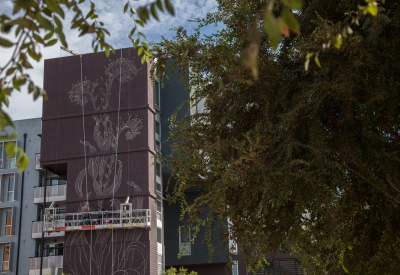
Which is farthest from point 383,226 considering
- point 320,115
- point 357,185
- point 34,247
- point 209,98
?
point 34,247

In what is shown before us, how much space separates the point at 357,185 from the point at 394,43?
2609 mm

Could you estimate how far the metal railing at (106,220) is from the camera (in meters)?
33.8

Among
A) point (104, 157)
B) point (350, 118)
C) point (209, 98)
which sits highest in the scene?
point (104, 157)

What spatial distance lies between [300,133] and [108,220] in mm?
25297

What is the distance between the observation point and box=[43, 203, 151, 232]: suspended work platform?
1331 inches

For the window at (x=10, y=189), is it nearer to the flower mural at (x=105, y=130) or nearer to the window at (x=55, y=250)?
the window at (x=55, y=250)

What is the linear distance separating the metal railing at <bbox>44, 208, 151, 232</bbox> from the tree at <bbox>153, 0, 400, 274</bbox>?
896 inches

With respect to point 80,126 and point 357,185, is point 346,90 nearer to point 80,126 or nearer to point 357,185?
point 357,185

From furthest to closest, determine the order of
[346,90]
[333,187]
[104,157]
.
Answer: [104,157] → [333,187] → [346,90]

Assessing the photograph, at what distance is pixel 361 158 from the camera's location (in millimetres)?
9609

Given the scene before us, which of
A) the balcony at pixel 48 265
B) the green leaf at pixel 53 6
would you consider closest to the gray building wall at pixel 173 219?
the balcony at pixel 48 265

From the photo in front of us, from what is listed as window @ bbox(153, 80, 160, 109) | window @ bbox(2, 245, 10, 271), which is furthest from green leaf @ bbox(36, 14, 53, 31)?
window @ bbox(2, 245, 10, 271)

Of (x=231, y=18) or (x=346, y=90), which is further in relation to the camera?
(x=231, y=18)

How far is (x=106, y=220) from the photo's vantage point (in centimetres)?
3369
